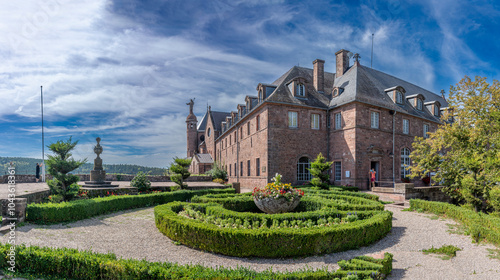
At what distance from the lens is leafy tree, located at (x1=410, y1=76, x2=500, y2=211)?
14.0 meters

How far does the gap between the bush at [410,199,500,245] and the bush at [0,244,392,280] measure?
4.79 meters

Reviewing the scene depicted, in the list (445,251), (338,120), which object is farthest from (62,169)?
(338,120)

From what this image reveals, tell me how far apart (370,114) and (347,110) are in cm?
212

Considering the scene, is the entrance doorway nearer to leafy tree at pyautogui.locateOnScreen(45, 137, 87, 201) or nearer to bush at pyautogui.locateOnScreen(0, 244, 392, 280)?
bush at pyautogui.locateOnScreen(0, 244, 392, 280)

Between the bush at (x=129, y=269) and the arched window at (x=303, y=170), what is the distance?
2001 cm

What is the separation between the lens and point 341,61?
3159cm

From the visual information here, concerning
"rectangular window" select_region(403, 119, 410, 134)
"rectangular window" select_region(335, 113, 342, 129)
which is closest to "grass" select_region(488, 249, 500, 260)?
"rectangular window" select_region(335, 113, 342, 129)

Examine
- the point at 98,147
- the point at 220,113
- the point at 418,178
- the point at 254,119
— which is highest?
the point at 220,113

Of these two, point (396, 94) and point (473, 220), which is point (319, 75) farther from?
point (473, 220)

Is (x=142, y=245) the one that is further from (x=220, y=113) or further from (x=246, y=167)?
(x=220, y=113)

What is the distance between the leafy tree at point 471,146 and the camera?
13992 mm

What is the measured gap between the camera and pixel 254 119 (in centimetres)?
2931

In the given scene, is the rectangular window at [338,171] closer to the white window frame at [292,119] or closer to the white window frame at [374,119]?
the white window frame at [374,119]

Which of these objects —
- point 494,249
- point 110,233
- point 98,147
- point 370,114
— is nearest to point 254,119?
point 370,114
